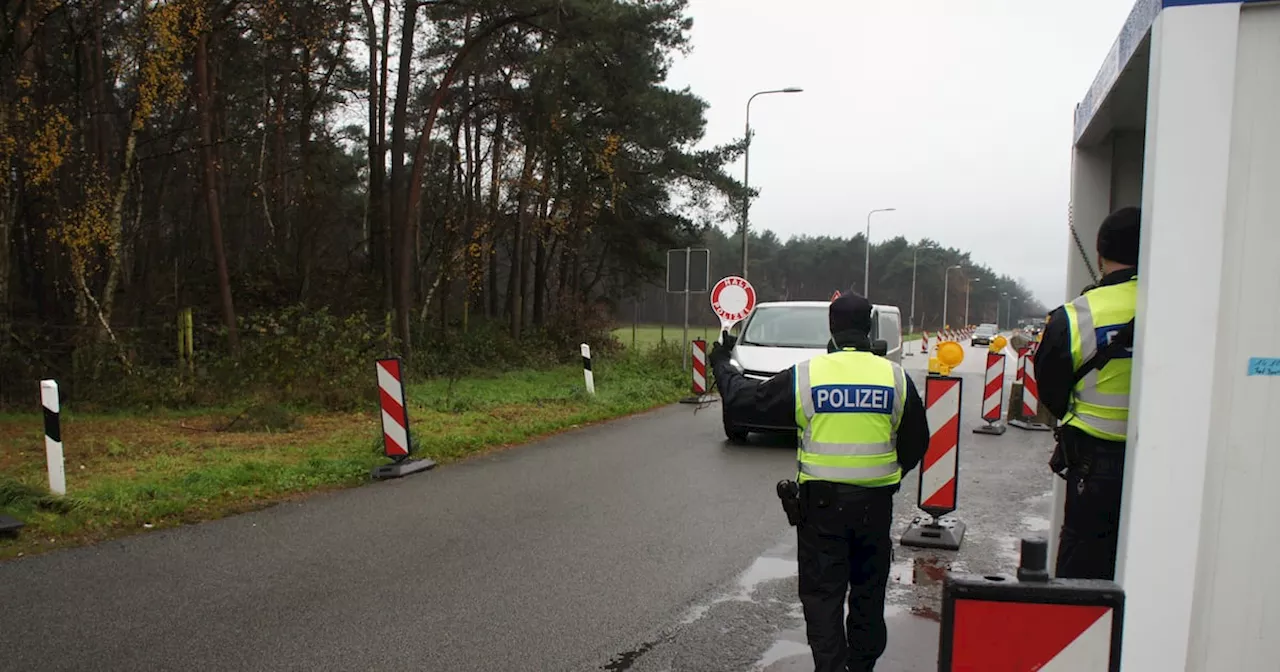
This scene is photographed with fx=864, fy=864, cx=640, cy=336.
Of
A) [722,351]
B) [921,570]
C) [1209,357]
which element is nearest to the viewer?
[1209,357]

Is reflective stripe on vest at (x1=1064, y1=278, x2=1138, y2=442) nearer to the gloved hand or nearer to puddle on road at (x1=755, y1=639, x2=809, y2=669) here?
the gloved hand

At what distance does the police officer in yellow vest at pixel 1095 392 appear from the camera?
2975 mm

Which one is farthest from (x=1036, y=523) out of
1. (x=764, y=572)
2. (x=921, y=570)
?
(x=764, y=572)

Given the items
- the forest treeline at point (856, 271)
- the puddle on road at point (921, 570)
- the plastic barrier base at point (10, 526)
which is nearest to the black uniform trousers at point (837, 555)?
the puddle on road at point (921, 570)

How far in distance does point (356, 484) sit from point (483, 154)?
23.3 m

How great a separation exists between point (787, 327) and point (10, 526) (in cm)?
933

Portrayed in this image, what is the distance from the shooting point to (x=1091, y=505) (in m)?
3.04

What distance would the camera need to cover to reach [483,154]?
100 feet

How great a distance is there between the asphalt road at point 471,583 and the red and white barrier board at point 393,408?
64 cm

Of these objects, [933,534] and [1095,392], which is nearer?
[1095,392]

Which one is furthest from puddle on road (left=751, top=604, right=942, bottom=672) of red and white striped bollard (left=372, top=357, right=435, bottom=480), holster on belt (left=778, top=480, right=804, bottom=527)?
red and white striped bollard (left=372, top=357, right=435, bottom=480)

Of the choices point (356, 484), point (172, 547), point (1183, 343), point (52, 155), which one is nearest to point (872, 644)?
point (1183, 343)

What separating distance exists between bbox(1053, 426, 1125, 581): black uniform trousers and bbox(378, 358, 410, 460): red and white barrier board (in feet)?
24.0

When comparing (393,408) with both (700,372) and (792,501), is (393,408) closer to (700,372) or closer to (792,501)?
(792,501)
